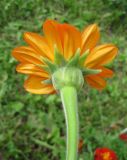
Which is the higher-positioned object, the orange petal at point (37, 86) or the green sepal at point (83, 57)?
the green sepal at point (83, 57)

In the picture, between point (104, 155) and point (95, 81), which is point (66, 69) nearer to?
point (95, 81)

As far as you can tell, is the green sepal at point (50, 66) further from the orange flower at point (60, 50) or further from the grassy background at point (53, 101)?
the grassy background at point (53, 101)

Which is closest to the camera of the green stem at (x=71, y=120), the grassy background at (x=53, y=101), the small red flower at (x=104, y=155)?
the green stem at (x=71, y=120)

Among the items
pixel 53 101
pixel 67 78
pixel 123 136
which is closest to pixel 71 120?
pixel 67 78

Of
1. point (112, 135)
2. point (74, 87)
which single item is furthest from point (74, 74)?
point (112, 135)

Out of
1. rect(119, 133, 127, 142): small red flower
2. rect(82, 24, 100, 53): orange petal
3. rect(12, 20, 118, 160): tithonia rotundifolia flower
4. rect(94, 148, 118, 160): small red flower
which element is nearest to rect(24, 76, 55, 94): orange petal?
rect(12, 20, 118, 160): tithonia rotundifolia flower

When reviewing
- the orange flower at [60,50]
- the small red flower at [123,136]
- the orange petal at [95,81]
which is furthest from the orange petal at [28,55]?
the small red flower at [123,136]

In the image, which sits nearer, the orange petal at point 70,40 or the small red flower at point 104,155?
the orange petal at point 70,40

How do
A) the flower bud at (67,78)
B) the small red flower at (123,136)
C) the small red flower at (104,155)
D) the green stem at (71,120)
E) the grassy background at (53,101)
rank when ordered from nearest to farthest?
the green stem at (71,120), the flower bud at (67,78), the small red flower at (104,155), the small red flower at (123,136), the grassy background at (53,101)
